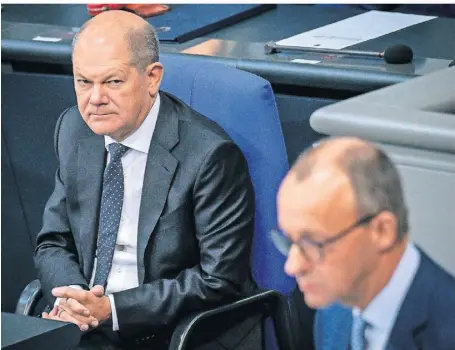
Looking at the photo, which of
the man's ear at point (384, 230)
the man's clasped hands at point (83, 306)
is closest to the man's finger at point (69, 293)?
the man's clasped hands at point (83, 306)

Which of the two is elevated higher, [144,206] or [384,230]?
[384,230]

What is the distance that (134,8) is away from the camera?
333 centimetres

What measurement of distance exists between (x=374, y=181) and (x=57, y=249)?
4.16ft

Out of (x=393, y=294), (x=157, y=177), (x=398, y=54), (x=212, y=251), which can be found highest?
(x=398, y=54)

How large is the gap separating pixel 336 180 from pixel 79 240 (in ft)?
3.91

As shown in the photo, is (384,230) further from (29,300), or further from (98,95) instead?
(29,300)

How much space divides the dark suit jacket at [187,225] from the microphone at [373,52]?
0.64 metres

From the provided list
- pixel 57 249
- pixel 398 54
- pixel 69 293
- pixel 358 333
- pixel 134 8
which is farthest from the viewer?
pixel 134 8

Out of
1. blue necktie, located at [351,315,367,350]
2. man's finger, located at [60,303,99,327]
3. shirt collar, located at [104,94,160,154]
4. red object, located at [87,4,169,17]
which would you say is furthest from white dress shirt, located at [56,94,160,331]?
red object, located at [87,4,169,17]

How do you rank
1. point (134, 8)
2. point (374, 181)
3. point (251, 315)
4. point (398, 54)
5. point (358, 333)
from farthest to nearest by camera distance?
point (134, 8), point (398, 54), point (251, 315), point (358, 333), point (374, 181)

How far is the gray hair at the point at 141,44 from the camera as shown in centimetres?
218

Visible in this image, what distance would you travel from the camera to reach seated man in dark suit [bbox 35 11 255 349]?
2180mm

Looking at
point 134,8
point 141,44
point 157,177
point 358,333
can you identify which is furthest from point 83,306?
point 134,8

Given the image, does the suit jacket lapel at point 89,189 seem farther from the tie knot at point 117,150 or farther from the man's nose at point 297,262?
the man's nose at point 297,262
